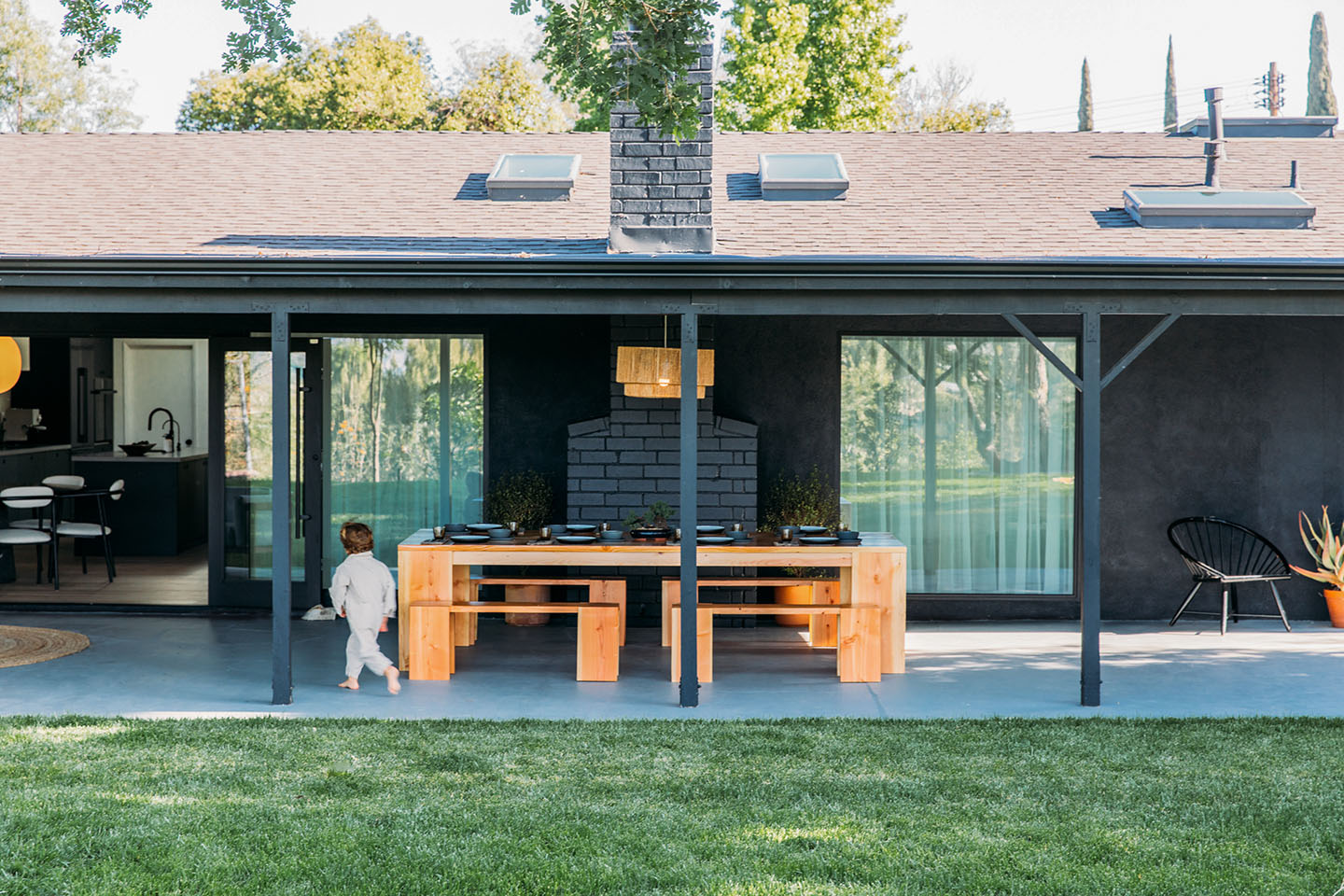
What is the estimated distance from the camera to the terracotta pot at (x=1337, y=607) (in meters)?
9.54

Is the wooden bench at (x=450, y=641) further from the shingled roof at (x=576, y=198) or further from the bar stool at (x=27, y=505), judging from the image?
the bar stool at (x=27, y=505)

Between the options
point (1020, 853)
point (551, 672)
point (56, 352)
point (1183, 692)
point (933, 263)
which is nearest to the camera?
point (1020, 853)

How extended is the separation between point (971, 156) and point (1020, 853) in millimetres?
7333

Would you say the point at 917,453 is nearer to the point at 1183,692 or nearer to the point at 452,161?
the point at 1183,692

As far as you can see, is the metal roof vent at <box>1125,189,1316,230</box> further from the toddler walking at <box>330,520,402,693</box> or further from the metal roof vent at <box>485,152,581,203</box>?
the toddler walking at <box>330,520,402,693</box>

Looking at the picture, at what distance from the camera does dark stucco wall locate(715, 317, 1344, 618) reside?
984cm

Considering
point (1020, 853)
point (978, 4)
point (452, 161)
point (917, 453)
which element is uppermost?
point (978, 4)

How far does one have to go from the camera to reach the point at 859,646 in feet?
24.8

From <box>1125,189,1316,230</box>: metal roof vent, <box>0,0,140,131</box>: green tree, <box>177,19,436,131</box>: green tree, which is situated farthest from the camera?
<box>0,0,140,131</box>: green tree

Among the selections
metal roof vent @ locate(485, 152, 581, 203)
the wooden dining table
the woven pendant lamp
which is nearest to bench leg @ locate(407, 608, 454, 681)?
the wooden dining table

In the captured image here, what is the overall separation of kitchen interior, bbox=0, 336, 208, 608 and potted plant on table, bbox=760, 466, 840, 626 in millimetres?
4435

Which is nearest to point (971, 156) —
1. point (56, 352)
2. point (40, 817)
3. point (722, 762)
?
point (722, 762)

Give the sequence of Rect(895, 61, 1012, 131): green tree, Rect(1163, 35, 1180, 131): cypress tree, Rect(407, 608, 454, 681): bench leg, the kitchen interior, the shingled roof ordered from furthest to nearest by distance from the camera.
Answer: Rect(1163, 35, 1180, 131): cypress tree, Rect(895, 61, 1012, 131): green tree, the kitchen interior, the shingled roof, Rect(407, 608, 454, 681): bench leg

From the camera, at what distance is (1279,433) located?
9859 millimetres
